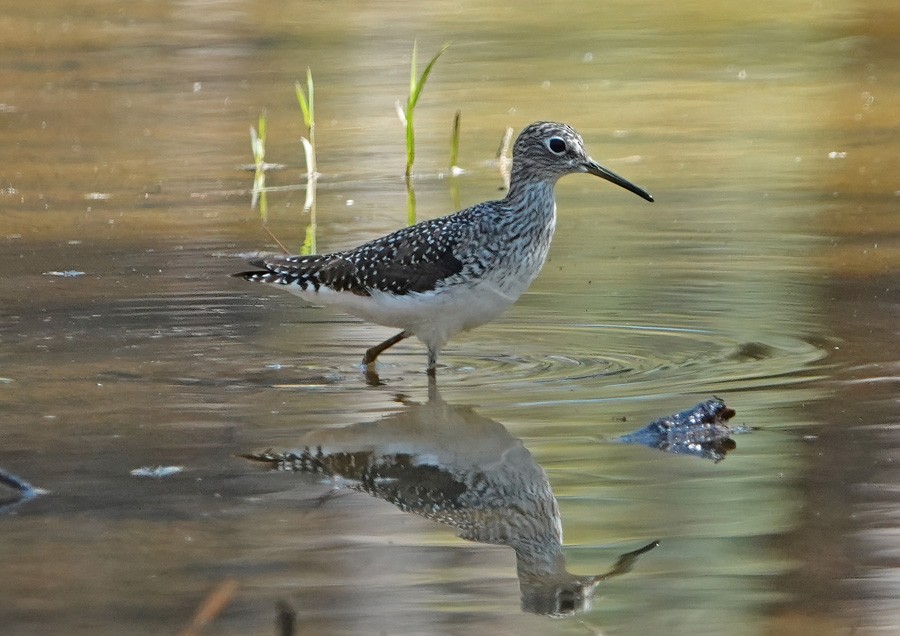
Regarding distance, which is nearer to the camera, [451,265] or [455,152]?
[451,265]

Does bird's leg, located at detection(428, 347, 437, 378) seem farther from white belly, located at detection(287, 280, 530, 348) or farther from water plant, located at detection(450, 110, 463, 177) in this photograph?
water plant, located at detection(450, 110, 463, 177)

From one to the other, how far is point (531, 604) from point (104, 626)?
1.22 metres

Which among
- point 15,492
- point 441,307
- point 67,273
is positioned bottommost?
point 15,492

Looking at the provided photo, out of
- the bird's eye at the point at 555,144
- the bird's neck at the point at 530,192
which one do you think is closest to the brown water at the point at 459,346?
the bird's neck at the point at 530,192

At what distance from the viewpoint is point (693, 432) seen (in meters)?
6.37

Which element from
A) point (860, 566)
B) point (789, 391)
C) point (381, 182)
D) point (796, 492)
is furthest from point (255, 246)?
point (860, 566)

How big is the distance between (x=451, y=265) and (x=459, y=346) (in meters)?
0.80

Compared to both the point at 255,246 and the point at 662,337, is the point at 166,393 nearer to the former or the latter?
the point at 662,337

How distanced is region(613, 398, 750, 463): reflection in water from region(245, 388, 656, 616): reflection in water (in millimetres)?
497

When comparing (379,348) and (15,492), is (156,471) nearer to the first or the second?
(15,492)

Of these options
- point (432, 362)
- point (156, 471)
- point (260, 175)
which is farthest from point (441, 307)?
point (260, 175)

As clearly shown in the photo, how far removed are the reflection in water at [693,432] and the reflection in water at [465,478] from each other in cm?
50

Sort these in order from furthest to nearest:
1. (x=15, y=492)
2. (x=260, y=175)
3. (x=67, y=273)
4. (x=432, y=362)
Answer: (x=260, y=175), (x=67, y=273), (x=432, y=362), (x=15, y=492)

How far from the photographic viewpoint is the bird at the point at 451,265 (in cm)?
786
